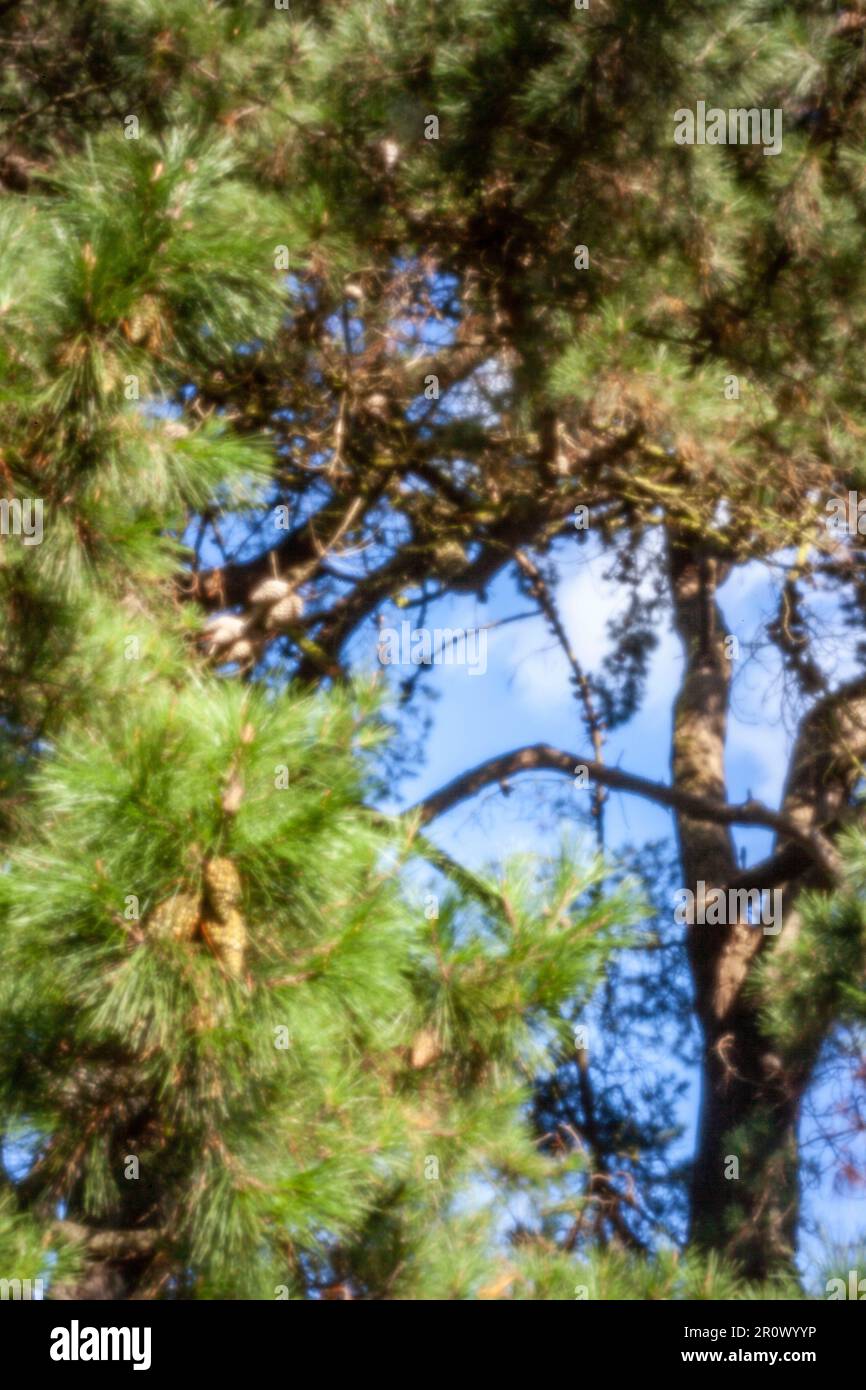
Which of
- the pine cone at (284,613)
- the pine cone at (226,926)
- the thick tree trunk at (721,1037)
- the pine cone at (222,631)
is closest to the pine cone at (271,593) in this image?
the pine cone at (284,613)

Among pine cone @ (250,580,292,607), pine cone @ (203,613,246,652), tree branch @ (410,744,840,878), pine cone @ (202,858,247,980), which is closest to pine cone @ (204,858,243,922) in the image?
pine cone @ (202,858,247,980)

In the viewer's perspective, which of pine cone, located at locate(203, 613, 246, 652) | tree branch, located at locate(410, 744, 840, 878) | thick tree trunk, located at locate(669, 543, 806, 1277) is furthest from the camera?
tree branch, located at locate(410, 744, 840, 878)

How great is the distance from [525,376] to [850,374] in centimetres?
73

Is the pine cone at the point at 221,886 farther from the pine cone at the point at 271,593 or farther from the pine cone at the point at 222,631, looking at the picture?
the pine cone at the point at 271,593

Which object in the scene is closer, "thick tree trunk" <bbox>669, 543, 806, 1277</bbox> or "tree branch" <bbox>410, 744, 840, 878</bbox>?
"thick tree trunk" <bbox>669, 543, 806, 1277</bbox>

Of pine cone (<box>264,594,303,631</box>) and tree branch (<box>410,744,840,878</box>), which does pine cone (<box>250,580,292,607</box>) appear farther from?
tree branch (<box>410,744,840,878</box>)

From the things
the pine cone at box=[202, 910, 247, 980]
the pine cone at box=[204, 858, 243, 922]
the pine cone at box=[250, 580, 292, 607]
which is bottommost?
the pine cone at box=[202, 910, 247, 980]

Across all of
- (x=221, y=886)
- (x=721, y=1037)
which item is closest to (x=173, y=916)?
(x=221, y=886)

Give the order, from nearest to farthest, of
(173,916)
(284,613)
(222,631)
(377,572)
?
(173,916) < (222,631) < (284,613) < (377,572)

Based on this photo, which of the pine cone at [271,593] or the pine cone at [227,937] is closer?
the pine cone at [227,937]

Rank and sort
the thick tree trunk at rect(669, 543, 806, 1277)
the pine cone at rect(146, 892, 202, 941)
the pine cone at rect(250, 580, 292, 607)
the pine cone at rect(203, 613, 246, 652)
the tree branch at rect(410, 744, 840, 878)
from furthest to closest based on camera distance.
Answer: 1. the tree branch at rect(410, 744, 840, 878)
2. the thick tree trunk at rect(669, 543, 806, 1277)
3. the pine cone at rect(250, 580, 292, 607)
4. the pine cone at rect(203, 613, 246, 652)
5. the pine cone at rect(146, 892, 202, 941)

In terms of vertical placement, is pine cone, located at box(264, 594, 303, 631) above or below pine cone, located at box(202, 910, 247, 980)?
above

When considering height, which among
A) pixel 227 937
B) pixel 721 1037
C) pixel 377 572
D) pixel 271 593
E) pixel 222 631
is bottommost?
pixel 227 937

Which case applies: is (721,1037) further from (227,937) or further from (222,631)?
(227,937)
